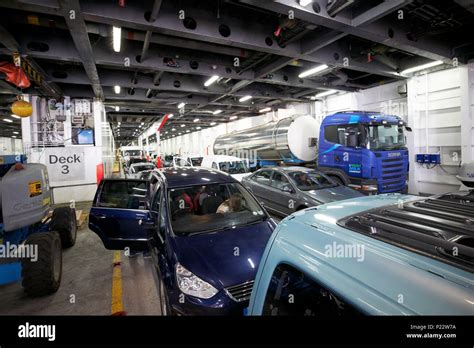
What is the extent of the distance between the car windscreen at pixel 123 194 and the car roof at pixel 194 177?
909mm

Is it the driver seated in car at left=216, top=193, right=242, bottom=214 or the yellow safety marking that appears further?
the driver seated in car at left=216, top=193, right=242, bottom=214

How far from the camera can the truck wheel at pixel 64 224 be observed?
4863 mm

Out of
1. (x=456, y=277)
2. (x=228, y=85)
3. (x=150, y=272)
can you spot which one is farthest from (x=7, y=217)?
(x=228, y=85)

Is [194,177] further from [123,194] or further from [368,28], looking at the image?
[368,28]

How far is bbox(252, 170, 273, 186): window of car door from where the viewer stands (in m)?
7.29

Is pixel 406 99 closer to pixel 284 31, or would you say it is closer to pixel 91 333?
pixel 284 31

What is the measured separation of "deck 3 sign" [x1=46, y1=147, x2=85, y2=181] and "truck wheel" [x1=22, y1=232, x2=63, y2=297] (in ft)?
22.7

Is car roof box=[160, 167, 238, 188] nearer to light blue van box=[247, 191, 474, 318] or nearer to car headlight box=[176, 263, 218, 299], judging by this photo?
car headlight box=[176, 263, 218, 299]

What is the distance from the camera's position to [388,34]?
18.6 ft

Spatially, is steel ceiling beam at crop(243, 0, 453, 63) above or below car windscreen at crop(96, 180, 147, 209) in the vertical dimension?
above

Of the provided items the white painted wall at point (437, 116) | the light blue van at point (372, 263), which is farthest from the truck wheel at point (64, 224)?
the white painted wall at point (437, 116)

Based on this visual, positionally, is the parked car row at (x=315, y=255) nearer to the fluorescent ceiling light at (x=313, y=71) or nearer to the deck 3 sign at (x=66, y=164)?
the fluorescent ceiling light at (x=313, y=71)

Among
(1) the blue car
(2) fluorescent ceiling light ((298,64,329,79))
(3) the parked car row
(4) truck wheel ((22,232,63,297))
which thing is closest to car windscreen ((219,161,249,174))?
(2) fluorescent ceiling light ((298,64,329,79))

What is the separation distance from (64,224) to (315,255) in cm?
533
